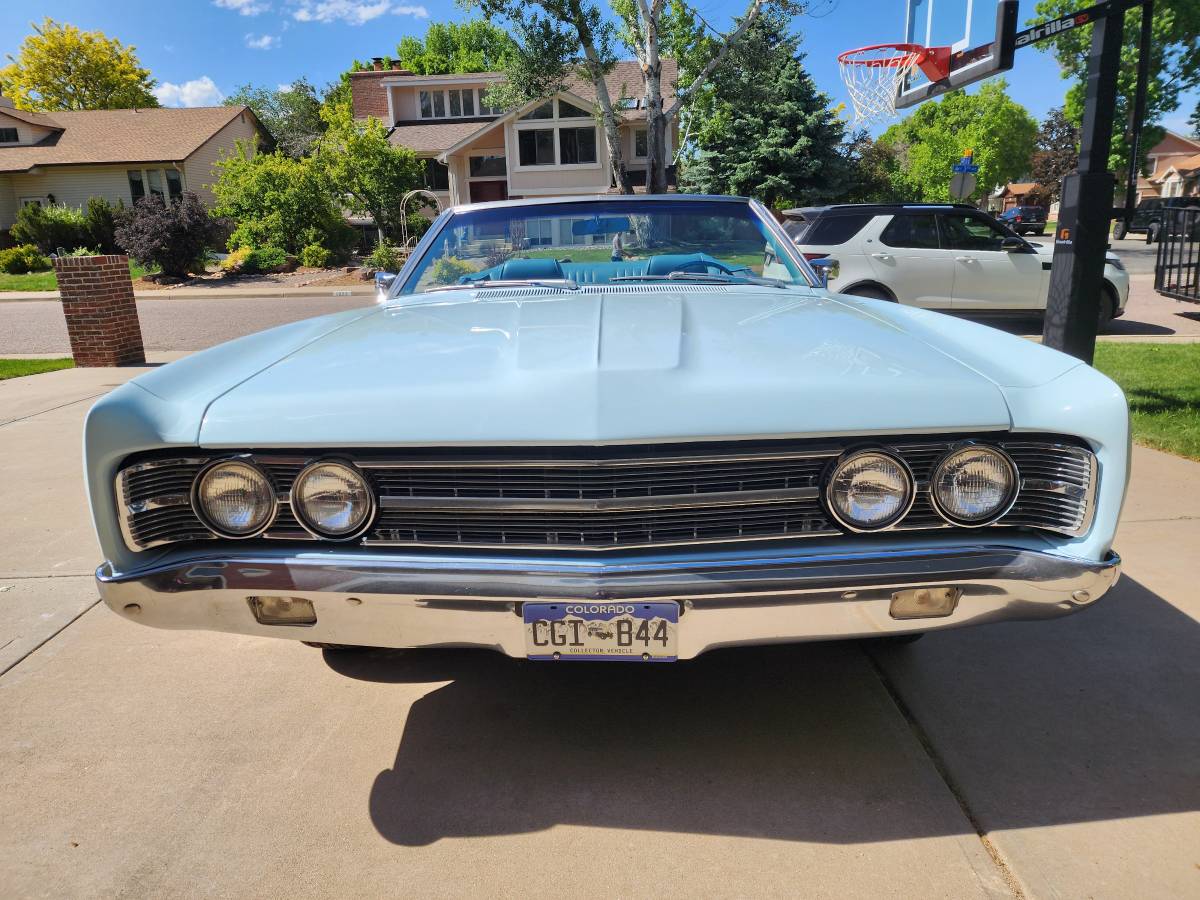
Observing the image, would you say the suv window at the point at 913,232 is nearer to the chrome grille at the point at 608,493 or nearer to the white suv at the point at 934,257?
the white suv at the point at 934,257

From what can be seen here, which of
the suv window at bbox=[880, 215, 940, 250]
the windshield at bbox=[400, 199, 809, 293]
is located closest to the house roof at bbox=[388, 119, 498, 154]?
the suv window at bbox=[880, 215, 940, 250]

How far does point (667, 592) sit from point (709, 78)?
78.6 ft

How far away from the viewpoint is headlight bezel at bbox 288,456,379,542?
1.92 m

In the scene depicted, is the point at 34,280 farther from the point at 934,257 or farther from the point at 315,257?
Result: the point at 934,257

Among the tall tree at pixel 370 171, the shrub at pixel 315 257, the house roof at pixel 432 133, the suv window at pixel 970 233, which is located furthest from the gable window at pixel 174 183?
the suv window at pixel 970 233

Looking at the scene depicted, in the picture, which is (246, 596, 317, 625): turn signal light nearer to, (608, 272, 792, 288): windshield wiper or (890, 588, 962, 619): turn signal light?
(890, 588, 962, 619): turn signal light

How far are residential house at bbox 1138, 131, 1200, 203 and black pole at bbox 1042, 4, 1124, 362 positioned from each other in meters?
78.4

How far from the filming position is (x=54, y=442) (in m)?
5.89

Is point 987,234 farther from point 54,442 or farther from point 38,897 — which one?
point 38,897

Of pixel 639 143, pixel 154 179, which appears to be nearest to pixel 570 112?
pixel 639 143

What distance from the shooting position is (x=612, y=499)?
1.87 m

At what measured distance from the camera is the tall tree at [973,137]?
67.1 metres

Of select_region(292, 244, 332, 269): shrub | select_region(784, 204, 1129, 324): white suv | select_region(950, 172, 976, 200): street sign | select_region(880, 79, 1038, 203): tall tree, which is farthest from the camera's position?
select_region(880, 79, 1038, 203): tall tree

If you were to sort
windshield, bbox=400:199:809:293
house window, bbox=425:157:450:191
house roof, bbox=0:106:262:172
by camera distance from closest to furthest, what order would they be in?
windshield, bbox=400:199:809:293 → house roof, bbox=0:106:262:172 → house window, bbox=425:157:450:191
